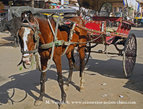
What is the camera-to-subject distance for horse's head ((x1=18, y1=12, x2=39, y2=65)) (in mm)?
3100

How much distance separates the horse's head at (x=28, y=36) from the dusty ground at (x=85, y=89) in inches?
62.7

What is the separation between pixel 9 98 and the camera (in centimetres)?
464

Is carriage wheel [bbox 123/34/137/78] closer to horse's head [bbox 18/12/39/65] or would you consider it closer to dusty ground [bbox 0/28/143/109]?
dusty ground [bbox 0/28/143/109]

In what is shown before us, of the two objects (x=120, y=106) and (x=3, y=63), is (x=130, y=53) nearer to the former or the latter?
(x=120, y=106)

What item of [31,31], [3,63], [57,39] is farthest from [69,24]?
[3,63]

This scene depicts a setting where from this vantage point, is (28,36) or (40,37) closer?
(28,36)

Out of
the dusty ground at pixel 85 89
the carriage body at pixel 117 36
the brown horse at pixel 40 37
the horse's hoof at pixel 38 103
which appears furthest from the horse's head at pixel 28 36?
the carriage body at pixel 117 36

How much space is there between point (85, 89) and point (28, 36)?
2.75m

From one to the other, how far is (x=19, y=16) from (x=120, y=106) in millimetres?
3037

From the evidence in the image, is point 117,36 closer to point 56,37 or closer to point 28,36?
point 56,37

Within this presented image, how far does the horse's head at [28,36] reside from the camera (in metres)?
3.10

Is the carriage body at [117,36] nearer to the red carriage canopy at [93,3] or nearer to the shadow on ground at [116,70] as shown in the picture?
the shadow on ground at [116,70]

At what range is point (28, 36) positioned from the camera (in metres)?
3.15

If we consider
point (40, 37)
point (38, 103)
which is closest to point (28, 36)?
point (40, 37)
